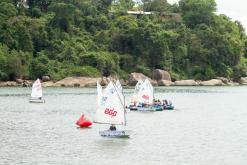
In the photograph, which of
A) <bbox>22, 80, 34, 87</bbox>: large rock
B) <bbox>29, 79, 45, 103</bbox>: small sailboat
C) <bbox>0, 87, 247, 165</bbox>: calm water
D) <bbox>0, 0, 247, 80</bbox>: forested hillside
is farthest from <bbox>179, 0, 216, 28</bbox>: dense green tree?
<bbox>29, 79, 45, 103</bbox>: small sailboat

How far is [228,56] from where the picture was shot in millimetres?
166250

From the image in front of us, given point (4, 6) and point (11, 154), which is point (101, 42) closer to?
point (4, 6)

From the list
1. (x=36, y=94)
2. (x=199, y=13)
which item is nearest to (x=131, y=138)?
(x=36, y=94)

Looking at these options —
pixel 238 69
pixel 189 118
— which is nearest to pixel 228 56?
pixel 238 69

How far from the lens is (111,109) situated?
170 ft

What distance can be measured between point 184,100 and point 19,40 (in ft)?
169

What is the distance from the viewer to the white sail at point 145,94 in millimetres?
81450

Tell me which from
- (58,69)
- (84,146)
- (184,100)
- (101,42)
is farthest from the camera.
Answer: (101,42)

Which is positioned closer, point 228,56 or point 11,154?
point 11,154

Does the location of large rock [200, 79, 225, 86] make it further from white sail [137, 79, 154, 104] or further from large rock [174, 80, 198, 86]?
white sail [137, 79, 154, 104]

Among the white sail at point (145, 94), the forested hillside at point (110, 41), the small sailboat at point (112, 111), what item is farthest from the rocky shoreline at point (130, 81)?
the small sailboat at point (112, 111)

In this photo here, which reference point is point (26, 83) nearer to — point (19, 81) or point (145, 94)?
point (19, 81)

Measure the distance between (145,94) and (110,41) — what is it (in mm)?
74110

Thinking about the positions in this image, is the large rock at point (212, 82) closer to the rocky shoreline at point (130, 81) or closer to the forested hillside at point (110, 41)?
the rocky shoreline at point (130, 81)
